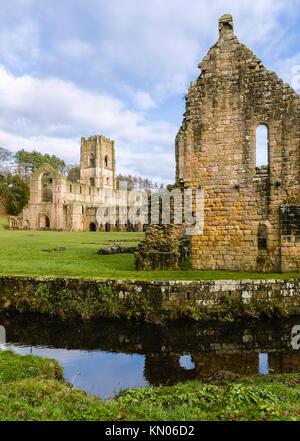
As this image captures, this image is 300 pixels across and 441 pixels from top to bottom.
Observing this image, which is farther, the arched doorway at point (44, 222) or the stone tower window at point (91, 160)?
the stone tower window at point (91, 160)

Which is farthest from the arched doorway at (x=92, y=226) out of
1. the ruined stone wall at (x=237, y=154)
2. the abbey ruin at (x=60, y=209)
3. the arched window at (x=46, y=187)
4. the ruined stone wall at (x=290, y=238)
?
the ruined stone wall at (x=290, y=238)

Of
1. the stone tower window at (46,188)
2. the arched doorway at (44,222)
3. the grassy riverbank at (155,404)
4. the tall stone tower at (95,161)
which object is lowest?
the grassy riverbank at (155,404)

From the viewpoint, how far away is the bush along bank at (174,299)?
792cm

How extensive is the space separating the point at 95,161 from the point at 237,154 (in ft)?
188

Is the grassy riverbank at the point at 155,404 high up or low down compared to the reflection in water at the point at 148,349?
up

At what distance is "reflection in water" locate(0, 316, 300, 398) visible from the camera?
216 inches

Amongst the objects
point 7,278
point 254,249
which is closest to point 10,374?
point 7,278

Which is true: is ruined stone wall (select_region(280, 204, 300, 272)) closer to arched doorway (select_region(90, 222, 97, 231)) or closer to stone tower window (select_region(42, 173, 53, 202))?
arched doorway (select_region(90, 222, 97, 231))

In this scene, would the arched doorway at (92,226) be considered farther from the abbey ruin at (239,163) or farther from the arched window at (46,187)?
the abbey ruin at (239,163)

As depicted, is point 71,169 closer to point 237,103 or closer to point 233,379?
point 237,103

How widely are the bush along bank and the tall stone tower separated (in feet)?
190

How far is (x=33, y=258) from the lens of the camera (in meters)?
13.3

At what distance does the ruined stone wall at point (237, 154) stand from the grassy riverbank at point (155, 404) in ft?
19.6

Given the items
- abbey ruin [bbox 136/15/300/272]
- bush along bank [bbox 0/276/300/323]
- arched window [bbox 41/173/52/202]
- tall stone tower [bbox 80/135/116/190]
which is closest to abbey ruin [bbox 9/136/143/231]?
arched window [bbox 41/173/52/202]
